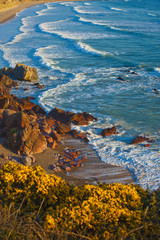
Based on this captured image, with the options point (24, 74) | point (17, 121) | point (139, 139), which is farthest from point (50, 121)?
point (24, 74)

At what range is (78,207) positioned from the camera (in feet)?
15.8

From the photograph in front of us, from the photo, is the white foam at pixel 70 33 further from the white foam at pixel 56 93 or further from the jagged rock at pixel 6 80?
the jagged rock at pixel 6 80

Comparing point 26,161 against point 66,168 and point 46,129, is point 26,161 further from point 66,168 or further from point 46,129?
point 46,129

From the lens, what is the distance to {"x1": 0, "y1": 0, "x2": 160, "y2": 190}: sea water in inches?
420

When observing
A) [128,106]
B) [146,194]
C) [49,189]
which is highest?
[49,189]

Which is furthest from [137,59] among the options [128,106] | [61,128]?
[61,128]

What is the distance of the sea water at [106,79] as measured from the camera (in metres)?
10.7

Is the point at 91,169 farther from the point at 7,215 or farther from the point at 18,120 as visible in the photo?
the point at 7,215

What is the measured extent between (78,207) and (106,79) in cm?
1606

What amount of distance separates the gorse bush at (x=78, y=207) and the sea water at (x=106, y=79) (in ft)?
10.6

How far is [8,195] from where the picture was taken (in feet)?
17.3

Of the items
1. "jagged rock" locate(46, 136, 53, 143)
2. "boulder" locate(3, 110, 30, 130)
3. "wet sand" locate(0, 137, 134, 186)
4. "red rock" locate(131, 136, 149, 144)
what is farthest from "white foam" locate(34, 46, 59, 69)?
"wet sand" locate(0, 137, 134, 186)

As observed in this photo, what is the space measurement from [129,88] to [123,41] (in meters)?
17.5

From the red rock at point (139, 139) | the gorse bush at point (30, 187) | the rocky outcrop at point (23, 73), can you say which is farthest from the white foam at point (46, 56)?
the gorse bush at point (30, 187)
